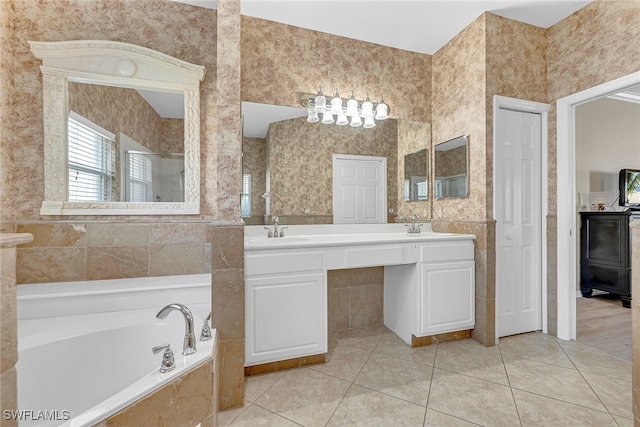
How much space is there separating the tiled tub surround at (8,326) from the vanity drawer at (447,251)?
2.17m

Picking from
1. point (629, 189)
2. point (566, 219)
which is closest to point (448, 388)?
point (566, 219)

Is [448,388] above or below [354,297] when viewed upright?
below

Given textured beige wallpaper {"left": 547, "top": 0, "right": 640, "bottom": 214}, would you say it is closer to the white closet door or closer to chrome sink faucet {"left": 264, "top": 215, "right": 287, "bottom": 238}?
the white closet door

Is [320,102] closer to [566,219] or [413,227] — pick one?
[413,227]

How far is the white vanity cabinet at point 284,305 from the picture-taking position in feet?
5.81

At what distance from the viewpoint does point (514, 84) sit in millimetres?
2381

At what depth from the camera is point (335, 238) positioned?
2311mm

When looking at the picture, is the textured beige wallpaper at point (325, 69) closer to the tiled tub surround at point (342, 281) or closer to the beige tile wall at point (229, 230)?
the beige tile wall at point (229, 230)

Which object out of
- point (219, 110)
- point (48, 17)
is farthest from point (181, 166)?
point (48, 17)

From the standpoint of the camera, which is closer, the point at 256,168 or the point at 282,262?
the point at 282,262

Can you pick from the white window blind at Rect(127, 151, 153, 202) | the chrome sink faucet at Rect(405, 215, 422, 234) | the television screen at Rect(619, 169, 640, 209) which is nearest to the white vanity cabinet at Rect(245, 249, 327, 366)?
the white window blind at Rect(127, 151, 153, 202)

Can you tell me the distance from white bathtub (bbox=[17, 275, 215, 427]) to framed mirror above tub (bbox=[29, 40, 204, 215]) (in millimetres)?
624

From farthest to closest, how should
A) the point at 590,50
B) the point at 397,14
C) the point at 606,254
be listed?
the point at 606,254
the point at 397,14
the point at 590,50

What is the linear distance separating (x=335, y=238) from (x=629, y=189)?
4048mm
